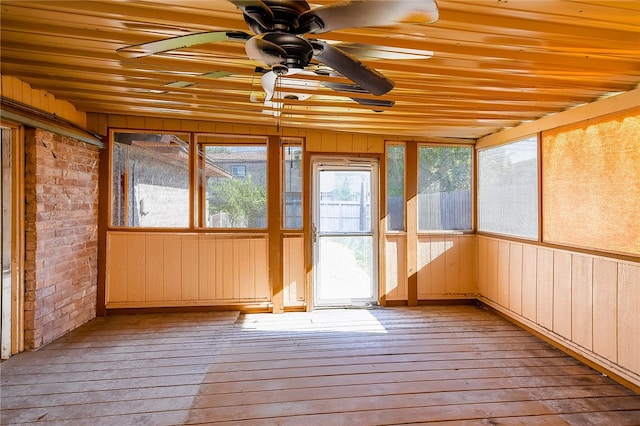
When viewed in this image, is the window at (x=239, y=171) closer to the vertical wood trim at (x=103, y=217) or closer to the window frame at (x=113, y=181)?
the window frame at (x=113, y=181)

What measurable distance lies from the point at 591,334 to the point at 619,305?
42 centimetres

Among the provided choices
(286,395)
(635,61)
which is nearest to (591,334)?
(635,61)

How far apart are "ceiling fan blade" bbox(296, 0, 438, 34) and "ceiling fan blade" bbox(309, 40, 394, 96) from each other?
13cm

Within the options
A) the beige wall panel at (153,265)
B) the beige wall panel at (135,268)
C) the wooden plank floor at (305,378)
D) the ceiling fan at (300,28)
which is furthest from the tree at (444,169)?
the beige wall panel at (135,268)

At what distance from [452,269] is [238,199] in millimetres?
3123

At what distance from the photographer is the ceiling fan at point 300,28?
3.88 ft

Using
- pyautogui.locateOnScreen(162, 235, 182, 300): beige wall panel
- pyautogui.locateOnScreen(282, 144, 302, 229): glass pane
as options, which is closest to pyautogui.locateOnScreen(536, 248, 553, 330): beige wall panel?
pyautogui.locateOnScreen(282, 144, 302, 229): glass pane

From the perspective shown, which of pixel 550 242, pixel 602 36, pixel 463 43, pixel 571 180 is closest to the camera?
pixel 602 36

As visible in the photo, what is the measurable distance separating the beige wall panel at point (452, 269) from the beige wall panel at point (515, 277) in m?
0.78

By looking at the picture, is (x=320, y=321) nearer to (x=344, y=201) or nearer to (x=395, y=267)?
(x=395, y=267)

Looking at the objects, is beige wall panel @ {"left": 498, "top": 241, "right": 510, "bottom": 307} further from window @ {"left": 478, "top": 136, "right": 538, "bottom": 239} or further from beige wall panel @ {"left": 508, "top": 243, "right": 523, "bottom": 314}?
window @ {"left": 478, "top": 136, "right": 538, "bottom": 239}

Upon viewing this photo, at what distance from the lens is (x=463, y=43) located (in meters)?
2.09

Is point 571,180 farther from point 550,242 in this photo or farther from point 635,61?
point 635,61

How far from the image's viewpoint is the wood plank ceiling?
1.80m
